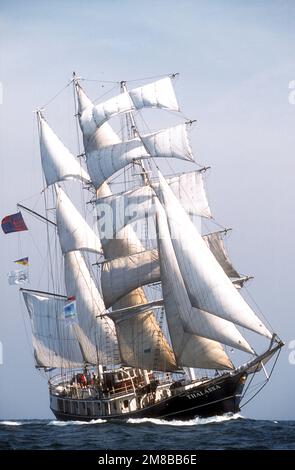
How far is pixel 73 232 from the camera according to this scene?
58.9m

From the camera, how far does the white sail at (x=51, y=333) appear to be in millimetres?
60719

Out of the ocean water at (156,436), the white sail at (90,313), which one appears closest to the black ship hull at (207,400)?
the ocean water at (156,436)

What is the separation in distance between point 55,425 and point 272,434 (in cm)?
1670

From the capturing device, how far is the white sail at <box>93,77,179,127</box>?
178 ft

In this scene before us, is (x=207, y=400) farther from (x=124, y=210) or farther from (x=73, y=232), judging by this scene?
(x=73, y=232)

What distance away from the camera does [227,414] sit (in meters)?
50.9

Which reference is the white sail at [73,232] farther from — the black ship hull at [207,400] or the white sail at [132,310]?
the black ship hull at [207,400]

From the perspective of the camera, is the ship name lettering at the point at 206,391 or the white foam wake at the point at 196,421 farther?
the ship name lettering at the point at 206,391

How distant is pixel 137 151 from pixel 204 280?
36.0ft

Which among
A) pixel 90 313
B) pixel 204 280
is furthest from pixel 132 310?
pixel 204 280

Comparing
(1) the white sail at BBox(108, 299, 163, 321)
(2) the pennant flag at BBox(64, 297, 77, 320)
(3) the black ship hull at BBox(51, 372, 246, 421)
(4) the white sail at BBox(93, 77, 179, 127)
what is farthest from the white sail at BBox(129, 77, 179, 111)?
(3) the black ship hull at BBox(51, 372, 246, 421)

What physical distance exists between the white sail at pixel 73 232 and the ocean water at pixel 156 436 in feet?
32.5

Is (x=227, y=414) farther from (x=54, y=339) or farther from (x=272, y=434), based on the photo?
(x=54, y=339)

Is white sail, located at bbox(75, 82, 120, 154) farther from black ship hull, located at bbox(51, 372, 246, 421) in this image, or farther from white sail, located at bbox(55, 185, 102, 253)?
black ship hull, located at bbox(51, 372, 246, 421)
